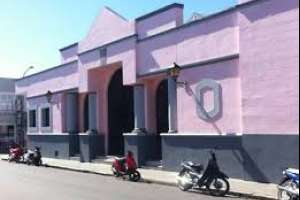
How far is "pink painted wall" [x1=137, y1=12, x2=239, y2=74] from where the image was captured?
19.1 meters

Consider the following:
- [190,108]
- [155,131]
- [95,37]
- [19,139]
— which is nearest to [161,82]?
[155,131]

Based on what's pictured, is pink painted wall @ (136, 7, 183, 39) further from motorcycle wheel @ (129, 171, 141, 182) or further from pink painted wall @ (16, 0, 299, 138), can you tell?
motorcycle wheel @ (129, 171, 141, 182)

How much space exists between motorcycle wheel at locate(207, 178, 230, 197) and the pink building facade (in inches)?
75.0

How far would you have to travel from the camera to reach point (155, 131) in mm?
24203

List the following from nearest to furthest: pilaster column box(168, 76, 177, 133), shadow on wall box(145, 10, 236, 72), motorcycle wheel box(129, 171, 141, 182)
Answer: shadow on wall box(145, 10, 236, 72), motorcycle wheel box(129, 171, 141, 182), pilaster column box(168, 76, 177, 133)

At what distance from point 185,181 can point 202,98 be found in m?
4.66

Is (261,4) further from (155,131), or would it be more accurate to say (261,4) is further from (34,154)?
(34,154)

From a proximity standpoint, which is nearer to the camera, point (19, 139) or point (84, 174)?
point (84, 174)

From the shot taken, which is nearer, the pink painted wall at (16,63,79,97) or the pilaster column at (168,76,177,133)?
the pilaster column at (168,76,177,133)

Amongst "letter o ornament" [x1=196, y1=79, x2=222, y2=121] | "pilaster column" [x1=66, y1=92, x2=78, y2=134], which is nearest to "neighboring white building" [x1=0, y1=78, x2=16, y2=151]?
"pilaster column" [x1=66, y1=92, x2=78, y2=134]

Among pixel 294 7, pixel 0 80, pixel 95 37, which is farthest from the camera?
pixel 0 80

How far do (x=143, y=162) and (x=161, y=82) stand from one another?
132 inches

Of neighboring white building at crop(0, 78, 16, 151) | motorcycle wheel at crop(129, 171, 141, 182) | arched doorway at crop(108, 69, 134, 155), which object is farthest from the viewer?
neighboring white building at crop(0, 78, 16, 151)

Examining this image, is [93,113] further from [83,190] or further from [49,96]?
[83,190]
